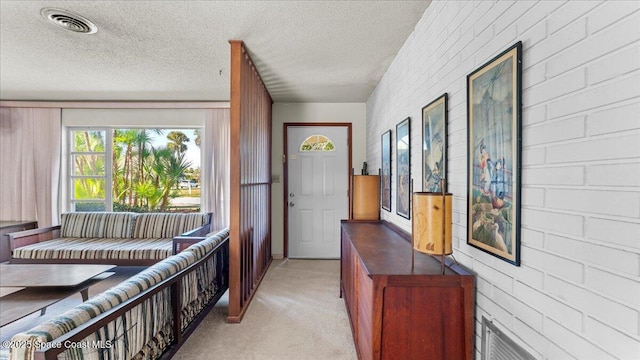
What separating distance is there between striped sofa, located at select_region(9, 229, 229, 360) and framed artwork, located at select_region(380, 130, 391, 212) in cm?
180

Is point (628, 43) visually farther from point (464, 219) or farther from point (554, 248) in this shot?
point (464, 219)

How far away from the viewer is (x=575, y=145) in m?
0.87

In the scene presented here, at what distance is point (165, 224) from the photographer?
4.13 m

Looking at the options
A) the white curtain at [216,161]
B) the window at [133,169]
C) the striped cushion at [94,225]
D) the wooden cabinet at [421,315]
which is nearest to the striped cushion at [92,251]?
the striped cushion at [94,225]

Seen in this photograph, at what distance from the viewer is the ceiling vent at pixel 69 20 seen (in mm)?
2107

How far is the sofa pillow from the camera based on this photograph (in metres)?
4.10

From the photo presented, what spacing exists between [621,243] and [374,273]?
864 millimetres

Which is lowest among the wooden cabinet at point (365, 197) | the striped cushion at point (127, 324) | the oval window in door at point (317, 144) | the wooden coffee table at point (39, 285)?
the wooden coffee table at point (39, 285)

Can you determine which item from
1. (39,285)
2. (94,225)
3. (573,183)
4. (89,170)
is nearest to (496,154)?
(573,183)

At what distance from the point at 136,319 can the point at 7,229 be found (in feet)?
13.6

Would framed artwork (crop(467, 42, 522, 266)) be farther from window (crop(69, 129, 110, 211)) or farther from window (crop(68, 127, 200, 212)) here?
window (crop(69, 129, 110, 211))

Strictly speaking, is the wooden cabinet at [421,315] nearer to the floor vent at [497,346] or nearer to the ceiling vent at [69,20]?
the floor vent at [497,346]

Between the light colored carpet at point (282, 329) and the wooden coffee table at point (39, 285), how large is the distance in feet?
3.45

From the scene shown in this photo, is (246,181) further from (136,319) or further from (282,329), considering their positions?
(136,319)
